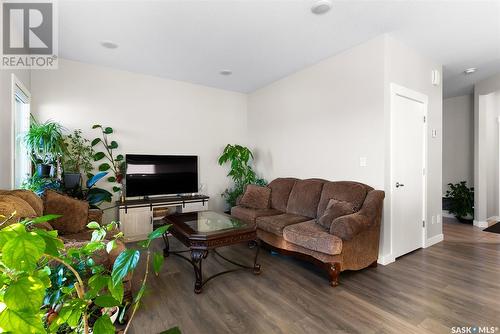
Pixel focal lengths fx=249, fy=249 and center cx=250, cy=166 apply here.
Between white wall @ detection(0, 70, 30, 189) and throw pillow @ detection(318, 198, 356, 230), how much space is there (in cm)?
328

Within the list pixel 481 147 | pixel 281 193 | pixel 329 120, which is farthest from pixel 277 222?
pixel 481 147

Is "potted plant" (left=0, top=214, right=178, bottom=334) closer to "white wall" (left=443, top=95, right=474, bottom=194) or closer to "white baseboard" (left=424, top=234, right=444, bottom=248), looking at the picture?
"white baseboard" (left=424, top=234, right=444, bottom=248)

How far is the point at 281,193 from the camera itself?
13.1 feet

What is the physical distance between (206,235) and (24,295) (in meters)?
1.98

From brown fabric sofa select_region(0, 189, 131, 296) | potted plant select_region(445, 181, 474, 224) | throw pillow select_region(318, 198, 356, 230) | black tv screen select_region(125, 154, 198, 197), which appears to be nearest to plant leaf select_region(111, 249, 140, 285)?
brown fabric sofa select_region(0, 189, 131, 296)

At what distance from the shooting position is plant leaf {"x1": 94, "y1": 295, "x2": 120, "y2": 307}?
573 mm

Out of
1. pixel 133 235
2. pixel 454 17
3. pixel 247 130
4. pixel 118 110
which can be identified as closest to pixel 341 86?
pixel 454 17

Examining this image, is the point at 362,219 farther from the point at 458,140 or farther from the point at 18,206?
the point at 458,140

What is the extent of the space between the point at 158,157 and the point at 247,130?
79.8 inches

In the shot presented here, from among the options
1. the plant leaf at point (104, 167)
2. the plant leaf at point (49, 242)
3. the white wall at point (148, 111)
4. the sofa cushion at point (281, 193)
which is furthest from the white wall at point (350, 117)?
the plant leaf at point (49, 242)

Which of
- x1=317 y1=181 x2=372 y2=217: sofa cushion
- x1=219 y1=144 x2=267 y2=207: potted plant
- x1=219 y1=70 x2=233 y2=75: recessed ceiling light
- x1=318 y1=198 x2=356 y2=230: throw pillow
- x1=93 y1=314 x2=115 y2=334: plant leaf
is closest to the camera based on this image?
x1=93 y1=314 x2=115 y2=334: plant leaf

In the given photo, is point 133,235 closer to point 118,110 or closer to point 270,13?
point 118,110

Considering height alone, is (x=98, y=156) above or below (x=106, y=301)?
above

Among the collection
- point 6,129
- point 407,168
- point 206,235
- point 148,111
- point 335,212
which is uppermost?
point 148,111
